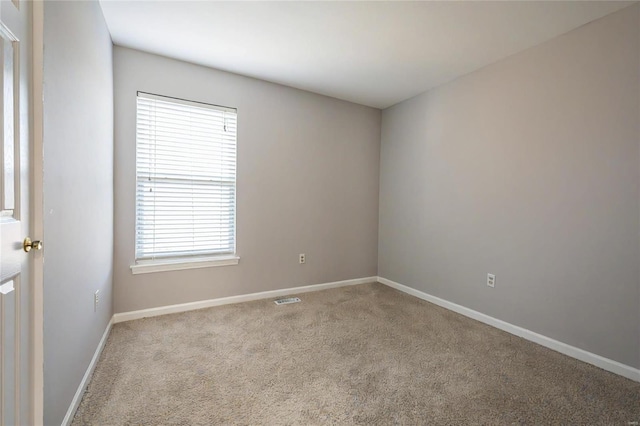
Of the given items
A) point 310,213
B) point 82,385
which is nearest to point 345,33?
point 310,213

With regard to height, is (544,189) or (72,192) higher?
(544,189)

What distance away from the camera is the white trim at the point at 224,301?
2.75 m

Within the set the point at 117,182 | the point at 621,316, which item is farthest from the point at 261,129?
the point at 621,316

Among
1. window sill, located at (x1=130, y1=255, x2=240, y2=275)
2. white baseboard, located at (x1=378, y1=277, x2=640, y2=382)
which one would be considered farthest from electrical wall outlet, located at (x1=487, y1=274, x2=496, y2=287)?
window sill, located at (x1=130, y1=255, x2=240, y2=275)

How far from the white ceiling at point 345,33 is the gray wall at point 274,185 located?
0.26 metres

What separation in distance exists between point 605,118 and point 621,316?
54.7 inches

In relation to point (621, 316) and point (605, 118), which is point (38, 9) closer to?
point (605, 118)

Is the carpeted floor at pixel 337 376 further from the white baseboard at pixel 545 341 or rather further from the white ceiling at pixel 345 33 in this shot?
the white ceiling at pixel 345 33

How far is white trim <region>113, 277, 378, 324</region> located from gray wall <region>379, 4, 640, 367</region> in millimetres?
1084

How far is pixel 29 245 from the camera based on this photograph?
100 centimetres

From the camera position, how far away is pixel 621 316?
2.02 metres

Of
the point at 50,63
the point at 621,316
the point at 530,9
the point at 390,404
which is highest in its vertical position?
the point at 530,9

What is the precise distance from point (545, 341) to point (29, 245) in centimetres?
330

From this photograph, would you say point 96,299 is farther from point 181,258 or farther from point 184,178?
point 184,178
